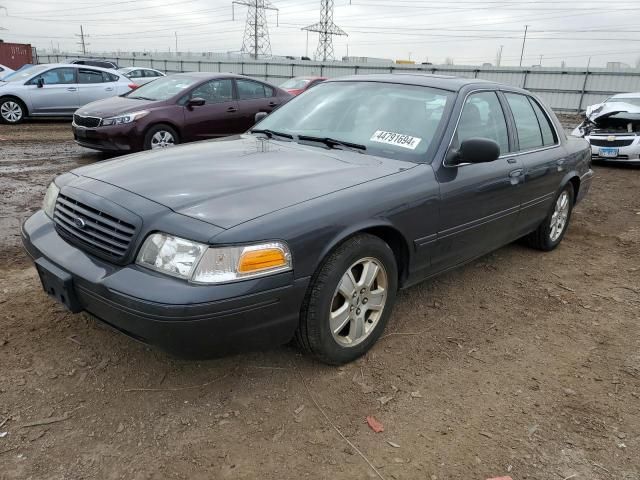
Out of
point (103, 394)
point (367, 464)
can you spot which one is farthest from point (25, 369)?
point (367, 464)

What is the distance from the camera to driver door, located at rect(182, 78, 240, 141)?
27.5 ft

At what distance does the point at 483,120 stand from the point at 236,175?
198 centimetres

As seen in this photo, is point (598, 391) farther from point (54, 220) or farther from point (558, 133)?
point (54, 220)

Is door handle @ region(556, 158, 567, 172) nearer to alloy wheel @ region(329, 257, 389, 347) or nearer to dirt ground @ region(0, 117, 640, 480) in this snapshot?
dirt ground @ region(0, 117, 640, 480)

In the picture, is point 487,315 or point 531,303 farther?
point 531,303

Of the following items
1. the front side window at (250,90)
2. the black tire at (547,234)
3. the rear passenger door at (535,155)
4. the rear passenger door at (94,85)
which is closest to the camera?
the rear passenger door at (535,155)

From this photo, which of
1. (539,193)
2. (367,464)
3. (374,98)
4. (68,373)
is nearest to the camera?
(367,464)

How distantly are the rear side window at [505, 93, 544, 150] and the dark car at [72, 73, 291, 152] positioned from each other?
548 centimetres

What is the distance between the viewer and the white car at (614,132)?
33.4 feet

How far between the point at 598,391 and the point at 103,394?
265cm

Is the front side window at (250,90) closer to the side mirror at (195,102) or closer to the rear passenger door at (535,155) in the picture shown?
the side mirror at (195,102)

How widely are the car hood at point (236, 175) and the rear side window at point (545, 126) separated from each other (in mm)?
2095

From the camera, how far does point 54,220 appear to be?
9.32 ft

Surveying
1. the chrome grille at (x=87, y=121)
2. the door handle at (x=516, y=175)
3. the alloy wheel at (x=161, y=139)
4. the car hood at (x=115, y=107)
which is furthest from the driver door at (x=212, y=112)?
the door handle at (x=516, y=175)
